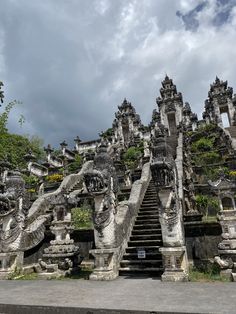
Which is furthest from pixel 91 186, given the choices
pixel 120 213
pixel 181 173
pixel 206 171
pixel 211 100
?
pixel 211 100

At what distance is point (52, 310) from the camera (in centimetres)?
497

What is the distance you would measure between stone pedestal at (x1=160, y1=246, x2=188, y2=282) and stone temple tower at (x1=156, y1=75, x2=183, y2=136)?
3530 centimetres

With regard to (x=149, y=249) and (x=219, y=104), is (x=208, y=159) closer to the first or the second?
(x=149, y=249)

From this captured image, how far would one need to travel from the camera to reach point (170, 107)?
4272 centimetres

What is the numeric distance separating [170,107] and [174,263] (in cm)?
3779

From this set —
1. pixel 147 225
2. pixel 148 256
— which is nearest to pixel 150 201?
pixel 147 225

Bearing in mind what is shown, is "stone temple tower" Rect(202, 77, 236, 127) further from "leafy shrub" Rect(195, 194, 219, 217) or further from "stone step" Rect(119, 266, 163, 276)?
"stone step" Rect(119, 266, 163, 276)

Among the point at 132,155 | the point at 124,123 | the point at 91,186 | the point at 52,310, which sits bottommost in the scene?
the point at 52,310

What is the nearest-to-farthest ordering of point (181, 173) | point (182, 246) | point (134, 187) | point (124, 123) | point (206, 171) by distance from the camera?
1. point (182, 246)
2. point (134, 187)
3. point (181, 173)
4. point (206, 171)
5. point (124, 123)

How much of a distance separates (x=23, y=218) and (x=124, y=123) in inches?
1459

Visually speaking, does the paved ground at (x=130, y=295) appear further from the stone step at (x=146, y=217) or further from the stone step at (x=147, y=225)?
the stone step at (x=146, y=217)

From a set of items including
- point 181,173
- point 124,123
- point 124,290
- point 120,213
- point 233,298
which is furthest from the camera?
point 124,123

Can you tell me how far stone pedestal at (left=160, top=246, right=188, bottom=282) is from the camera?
6.81 meters

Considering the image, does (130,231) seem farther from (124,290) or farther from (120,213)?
(124,290)
